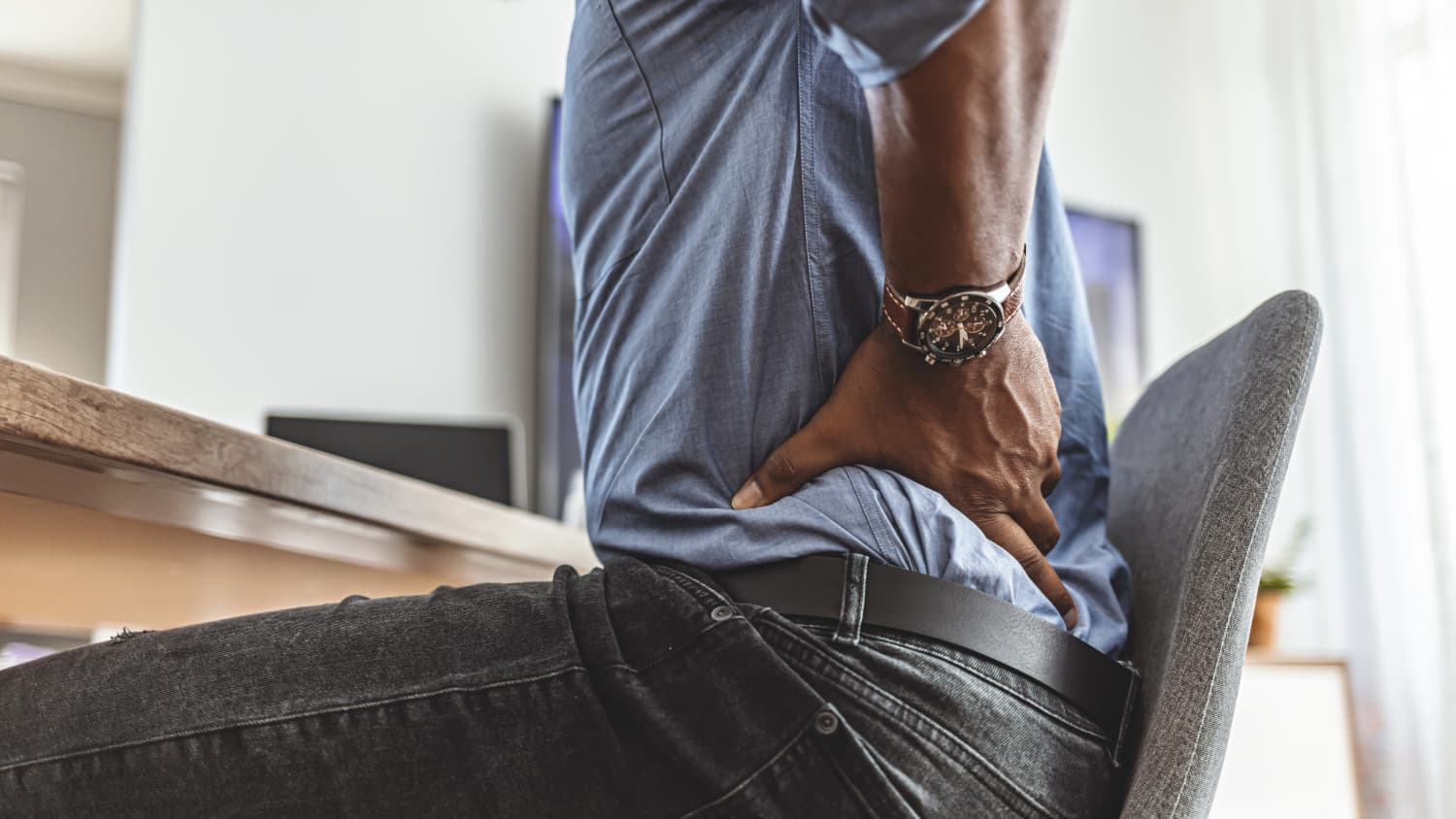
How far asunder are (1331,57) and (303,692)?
3.41 metres

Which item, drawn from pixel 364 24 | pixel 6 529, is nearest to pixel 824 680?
pixel 6 529

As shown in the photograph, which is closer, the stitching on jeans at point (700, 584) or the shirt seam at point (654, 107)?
the stitching on jeans at point (700, 584)

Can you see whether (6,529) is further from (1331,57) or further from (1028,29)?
(1331,57)

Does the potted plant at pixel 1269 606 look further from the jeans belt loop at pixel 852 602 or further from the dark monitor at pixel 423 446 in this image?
the jeans belt loop at pixel 852 602

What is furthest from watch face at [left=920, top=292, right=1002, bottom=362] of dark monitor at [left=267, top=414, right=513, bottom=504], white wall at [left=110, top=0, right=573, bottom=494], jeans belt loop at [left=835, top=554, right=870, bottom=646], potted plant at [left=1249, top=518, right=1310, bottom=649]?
potted plant at [left=1249, top=518, right=1310, bottom=649]

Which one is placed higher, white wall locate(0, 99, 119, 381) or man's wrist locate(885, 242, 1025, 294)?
white wall locate(0, 99, 119, 381)

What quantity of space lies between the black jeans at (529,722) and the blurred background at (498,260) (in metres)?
1.15

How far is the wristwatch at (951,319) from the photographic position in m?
0.54

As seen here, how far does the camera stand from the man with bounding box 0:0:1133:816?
18.3 inches

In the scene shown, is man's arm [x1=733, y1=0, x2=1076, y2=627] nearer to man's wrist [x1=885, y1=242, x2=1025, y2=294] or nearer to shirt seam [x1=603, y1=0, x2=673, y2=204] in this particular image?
man's wrist [x1=885, y1=242, x2=1025, y2=294]

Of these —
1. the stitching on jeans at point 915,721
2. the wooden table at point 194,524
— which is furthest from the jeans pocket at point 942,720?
the wooden table at point 194,524

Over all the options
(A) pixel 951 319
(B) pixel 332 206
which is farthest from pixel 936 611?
(B) pixel 332 206

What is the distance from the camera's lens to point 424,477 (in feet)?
6.86

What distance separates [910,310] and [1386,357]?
2.84 m
